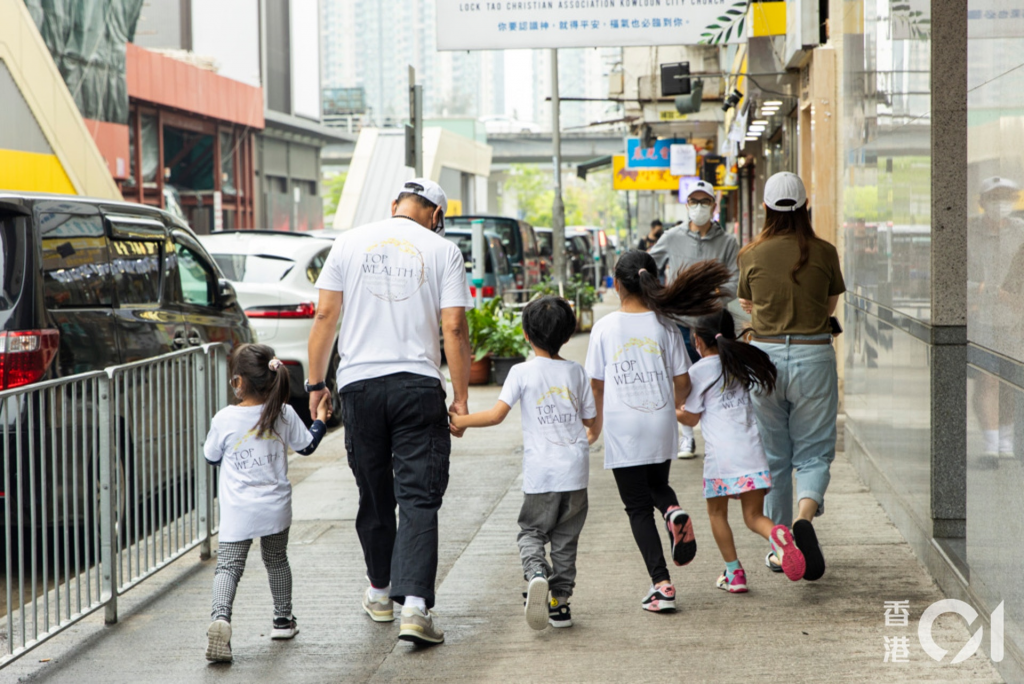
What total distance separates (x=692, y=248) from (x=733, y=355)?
3409 mm

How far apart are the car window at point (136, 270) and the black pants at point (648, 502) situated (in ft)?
10.5

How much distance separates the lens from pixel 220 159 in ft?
143

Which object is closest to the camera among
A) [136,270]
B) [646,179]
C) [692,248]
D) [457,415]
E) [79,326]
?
[457,415]

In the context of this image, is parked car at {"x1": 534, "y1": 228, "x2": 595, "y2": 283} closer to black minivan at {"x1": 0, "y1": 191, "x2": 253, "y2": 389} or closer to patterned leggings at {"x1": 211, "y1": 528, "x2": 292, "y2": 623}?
black minivan at {"x1": 0, "y1": 191, "x2": 253, "y2": 389}

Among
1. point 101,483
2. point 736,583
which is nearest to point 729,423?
point 736,583

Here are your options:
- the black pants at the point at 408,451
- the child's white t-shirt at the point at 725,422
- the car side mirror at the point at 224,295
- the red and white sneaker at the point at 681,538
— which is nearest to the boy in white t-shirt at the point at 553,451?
the black pants at the point at 408,451

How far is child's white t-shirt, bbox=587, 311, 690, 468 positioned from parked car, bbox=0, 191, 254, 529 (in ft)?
6.93

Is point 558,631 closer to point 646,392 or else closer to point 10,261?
point 646,392

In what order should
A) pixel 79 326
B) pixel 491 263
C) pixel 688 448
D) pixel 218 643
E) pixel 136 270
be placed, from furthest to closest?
pixel 491 263, pixel 688 448, pixel 136 270, pixel 79 326, pixel 218 643

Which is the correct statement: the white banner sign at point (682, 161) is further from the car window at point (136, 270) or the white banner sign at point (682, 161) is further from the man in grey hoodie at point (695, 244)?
the car window at point (136, 270)

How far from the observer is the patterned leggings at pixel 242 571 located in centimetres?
471

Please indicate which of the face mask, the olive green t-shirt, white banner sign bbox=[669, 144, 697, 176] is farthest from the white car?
Answer: white banner sign bbox=[669, 144, 697, 176]

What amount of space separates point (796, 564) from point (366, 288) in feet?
6.78

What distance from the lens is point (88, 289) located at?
6.34m
